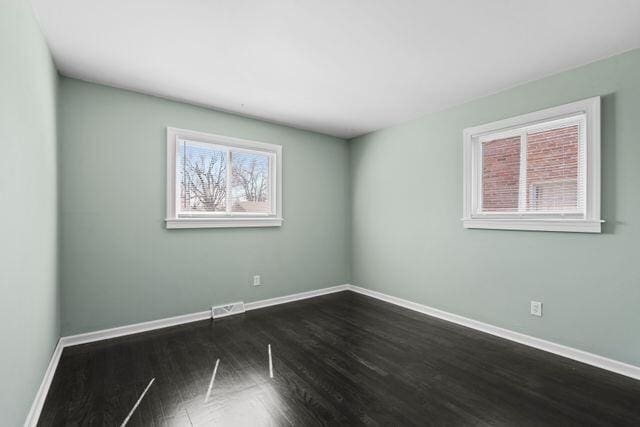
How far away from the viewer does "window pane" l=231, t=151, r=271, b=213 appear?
12.3 ft

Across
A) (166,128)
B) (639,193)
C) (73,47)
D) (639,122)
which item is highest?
(73,47)

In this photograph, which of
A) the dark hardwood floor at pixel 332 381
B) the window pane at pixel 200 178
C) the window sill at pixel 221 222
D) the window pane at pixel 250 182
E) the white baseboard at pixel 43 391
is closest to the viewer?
the white baseboard at pixel 43 391

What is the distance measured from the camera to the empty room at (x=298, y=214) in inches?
71.3

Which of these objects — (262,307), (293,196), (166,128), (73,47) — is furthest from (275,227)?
(73,47)

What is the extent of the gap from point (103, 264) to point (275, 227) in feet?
6.28

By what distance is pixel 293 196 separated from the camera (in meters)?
4.23

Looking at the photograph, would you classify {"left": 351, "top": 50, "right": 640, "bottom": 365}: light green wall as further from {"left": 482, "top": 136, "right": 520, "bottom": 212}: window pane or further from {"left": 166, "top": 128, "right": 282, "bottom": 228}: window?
{"left": 166, "top": 128, "right": 282, "bottom": 228}: window

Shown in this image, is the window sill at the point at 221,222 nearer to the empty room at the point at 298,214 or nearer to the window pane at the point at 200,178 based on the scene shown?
the empty room at the point at 298,214

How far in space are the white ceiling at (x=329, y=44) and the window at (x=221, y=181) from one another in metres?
0.57

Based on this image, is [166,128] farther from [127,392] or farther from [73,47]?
[127,392]

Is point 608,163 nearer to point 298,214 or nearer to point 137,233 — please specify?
point 298,214

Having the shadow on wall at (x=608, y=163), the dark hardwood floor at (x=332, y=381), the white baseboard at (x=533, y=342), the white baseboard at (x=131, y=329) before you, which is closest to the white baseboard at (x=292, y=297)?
the white baseboard at (x=131, y=329)

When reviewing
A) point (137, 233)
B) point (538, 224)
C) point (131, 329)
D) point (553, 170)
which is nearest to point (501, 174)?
point (553, 170)

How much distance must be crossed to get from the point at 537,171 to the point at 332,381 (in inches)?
104
